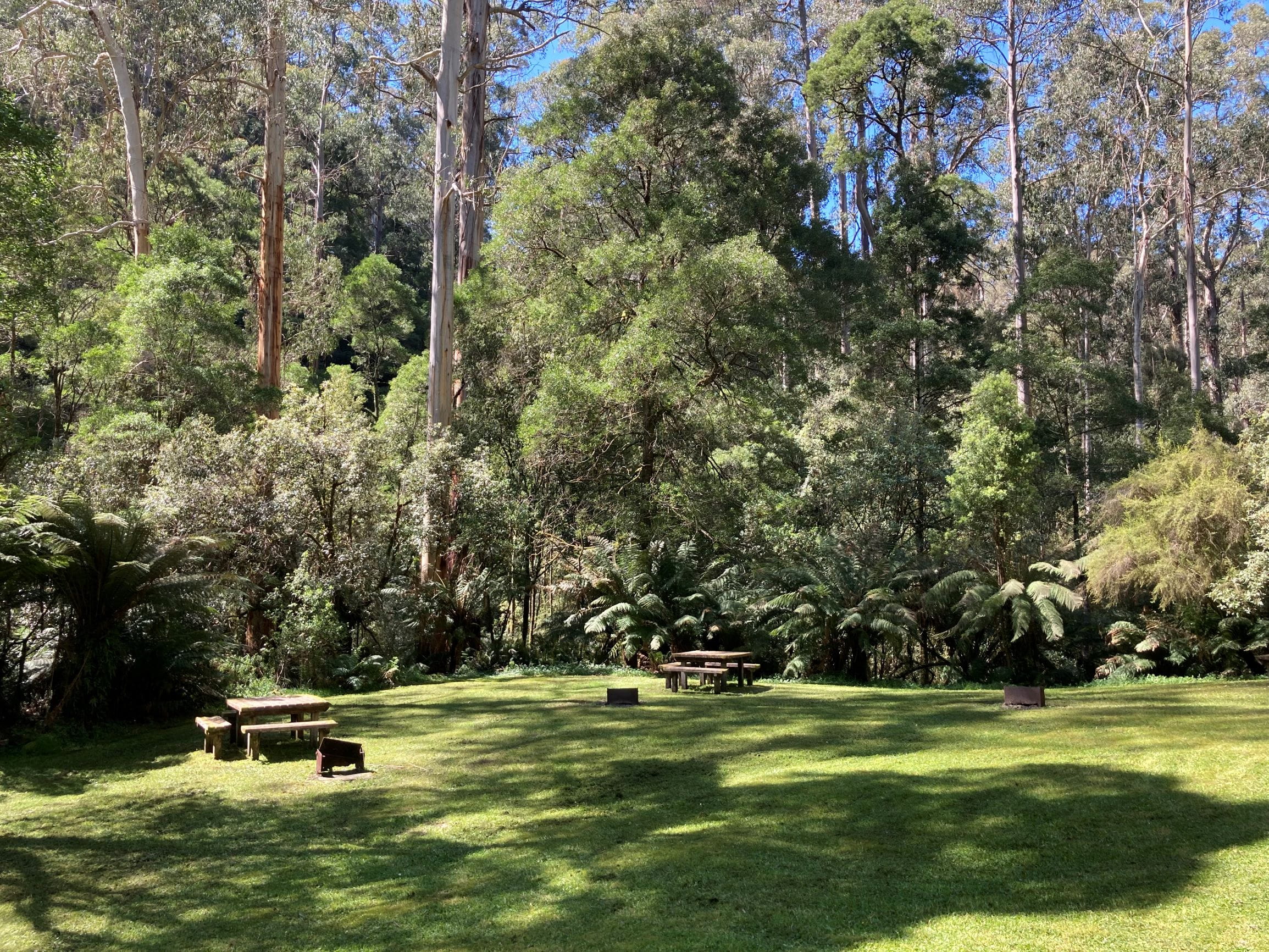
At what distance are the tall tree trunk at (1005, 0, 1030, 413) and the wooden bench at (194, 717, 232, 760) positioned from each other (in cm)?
2227

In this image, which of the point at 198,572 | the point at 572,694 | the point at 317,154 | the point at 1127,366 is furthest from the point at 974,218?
the point at 317,154

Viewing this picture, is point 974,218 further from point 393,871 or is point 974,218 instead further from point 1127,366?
point 393,871

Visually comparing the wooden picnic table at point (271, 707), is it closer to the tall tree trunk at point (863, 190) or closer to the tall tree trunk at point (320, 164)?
the tall tree trunk at point (863, 190)

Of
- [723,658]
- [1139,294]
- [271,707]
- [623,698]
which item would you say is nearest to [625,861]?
[271,707]

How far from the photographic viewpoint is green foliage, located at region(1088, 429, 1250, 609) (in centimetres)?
1566

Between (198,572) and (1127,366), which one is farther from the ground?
(1127,366)

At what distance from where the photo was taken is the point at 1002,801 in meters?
6.65

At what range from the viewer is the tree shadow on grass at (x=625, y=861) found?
5066 millimetres

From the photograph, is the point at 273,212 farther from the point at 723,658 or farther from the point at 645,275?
the point at 723,658

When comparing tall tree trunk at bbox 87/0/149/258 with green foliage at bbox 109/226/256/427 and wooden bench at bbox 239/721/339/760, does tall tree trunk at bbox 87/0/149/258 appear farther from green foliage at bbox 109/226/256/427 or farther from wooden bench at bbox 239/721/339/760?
wooden bench at bbox 239/721/339/760

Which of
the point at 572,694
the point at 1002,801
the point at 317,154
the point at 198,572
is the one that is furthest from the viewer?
the point at 317,154

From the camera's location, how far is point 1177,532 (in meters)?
15.9

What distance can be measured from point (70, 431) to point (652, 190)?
580 inches

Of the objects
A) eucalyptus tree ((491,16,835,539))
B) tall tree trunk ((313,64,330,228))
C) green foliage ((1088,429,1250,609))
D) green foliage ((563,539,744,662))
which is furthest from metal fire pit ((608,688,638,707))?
tall tree trunk ((313,64,330,228))
